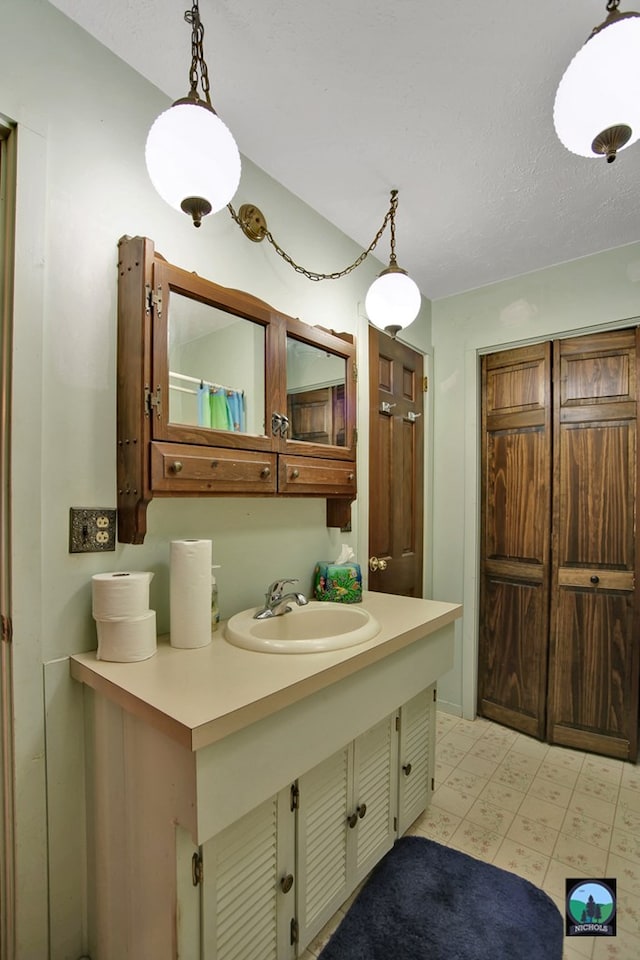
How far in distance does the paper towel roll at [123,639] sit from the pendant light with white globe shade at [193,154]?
98 centimetres

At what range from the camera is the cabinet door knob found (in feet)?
3.72

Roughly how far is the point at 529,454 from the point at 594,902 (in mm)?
1833

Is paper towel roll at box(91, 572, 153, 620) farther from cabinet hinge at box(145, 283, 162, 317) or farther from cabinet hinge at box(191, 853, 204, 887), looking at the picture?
cabinet hinge at box(145, 283, 162, 317)

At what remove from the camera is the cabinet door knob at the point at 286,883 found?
113cm

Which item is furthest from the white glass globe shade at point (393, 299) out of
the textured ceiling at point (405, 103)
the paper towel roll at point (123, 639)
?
the paper towel roll at point (123, 639)

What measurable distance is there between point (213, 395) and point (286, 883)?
1315 mm

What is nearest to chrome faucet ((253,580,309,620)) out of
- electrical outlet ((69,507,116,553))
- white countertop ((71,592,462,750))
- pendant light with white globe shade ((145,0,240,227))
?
white countertop ((71,592,462,750))

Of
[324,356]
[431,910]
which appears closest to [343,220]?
[324,356]

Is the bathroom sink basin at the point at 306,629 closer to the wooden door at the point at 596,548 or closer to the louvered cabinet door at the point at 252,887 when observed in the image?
the louvered cabinet door at the point at 252,887

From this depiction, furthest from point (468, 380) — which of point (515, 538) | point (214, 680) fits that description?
point (214, 680)

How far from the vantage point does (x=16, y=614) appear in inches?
41.4

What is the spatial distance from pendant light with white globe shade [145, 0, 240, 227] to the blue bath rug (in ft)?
6.42

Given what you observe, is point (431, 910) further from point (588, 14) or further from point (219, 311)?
point (588, 14)

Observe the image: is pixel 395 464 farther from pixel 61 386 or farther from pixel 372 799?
pixel 61 386
